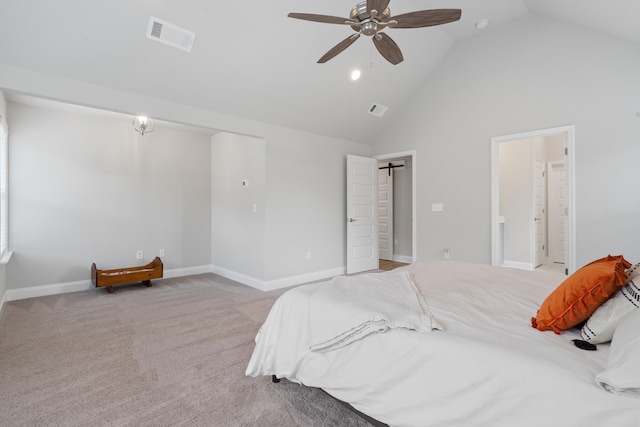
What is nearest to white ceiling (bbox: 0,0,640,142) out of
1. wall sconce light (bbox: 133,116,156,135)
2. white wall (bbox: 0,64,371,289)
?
white wall (bbox: 0,64,371,289)

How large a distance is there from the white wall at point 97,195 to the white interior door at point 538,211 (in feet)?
19.4

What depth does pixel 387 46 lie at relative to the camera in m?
2.54

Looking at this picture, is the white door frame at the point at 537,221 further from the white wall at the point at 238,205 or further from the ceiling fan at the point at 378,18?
the white wall at the point at 238,205

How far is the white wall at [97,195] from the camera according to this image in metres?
4.09

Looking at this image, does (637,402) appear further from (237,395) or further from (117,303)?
(117,303)

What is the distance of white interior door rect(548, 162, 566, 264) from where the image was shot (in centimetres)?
608

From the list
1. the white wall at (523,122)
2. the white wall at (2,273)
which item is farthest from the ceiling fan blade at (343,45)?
the white wall at (2,273)

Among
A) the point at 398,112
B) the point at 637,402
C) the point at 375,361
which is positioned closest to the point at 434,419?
the point at 375,361

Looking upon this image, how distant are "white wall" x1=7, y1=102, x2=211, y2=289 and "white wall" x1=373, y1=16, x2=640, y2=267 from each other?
150 inches

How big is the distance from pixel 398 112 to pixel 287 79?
2.32m

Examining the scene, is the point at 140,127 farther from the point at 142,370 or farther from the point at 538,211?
the point at 538,211

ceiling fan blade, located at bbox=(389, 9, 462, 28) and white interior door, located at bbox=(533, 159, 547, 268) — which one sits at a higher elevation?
ceiling fan blade, located at bbox=(389, 9, 462, 28)

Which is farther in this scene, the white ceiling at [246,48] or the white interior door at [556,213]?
the white interior door at [556,213]

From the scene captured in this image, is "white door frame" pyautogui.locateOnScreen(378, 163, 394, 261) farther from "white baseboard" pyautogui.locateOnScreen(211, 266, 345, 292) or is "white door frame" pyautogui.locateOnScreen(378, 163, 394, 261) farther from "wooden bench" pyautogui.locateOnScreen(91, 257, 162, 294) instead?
"wooden bench" pyautogui.locateOnScreen(91, 257, 162, 294)
